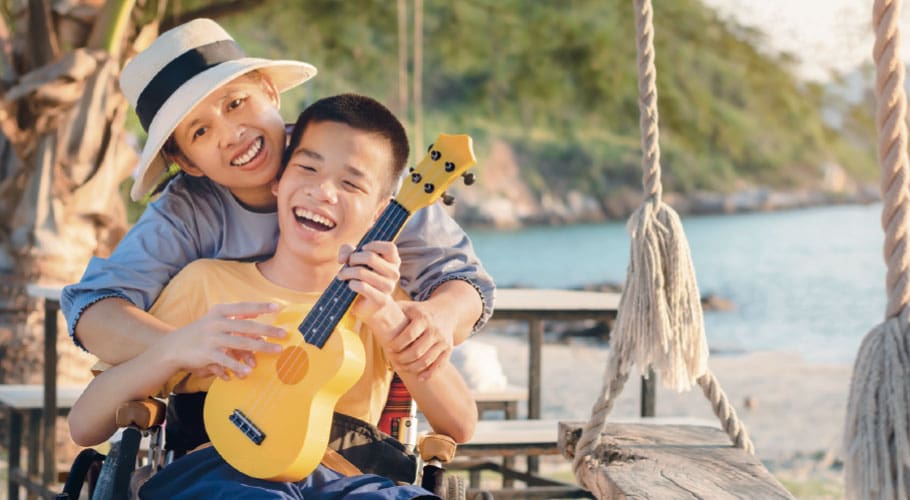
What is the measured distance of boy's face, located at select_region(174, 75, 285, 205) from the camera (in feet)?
6.75

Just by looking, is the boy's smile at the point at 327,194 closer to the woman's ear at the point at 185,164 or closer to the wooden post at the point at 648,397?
the woman's ear at the point at 185,164

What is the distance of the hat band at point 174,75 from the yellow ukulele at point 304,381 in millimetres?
505

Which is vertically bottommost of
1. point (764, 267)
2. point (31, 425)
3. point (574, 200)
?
point (31, 425)

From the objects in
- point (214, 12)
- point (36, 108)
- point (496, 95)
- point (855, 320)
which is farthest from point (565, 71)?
point (855, 320)

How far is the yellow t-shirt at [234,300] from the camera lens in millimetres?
2016

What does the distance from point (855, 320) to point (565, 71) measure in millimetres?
16748

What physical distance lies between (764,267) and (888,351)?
33146mm

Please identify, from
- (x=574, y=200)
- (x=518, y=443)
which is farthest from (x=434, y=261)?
(x=574, y=200)

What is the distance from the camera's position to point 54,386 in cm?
371

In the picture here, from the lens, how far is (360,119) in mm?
2041

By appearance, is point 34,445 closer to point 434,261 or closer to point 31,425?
point 31,425

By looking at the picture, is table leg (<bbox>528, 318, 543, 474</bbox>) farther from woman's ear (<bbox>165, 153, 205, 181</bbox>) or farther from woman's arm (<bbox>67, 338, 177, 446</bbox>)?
woman's arm (<bbox>67, 338, 177, 446</bbox>)

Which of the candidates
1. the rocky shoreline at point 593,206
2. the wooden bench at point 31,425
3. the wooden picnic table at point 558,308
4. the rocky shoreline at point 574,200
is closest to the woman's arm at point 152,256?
the wooden picnic table at point 558,308

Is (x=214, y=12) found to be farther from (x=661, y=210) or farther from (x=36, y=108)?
(x=661, y=210)
